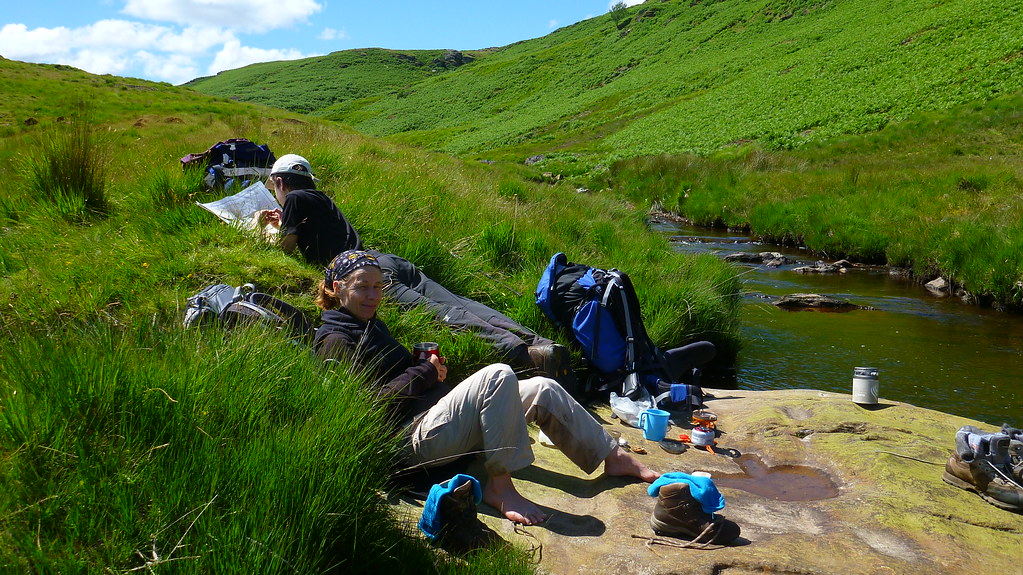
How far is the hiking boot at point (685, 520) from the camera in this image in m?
3.25

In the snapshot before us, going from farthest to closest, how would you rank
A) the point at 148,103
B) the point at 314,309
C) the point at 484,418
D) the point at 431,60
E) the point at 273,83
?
the point at 431,60 < the point at 273,83 < the point at 148,103 < the point at 314,309 < the point at 484,418

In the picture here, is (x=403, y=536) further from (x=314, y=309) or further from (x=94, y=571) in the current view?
(x=314, y=309)

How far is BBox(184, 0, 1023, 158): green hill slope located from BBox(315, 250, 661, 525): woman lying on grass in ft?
87.5

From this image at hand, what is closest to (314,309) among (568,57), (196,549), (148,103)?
(196,549)

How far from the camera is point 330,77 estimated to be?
13012 centimetres

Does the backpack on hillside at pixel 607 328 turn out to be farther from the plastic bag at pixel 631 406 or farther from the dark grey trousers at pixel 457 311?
the dark grey trousers at pixel 457 311

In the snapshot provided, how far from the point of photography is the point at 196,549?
1.91 metres

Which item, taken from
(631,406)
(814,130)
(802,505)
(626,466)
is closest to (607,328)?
(631,406)

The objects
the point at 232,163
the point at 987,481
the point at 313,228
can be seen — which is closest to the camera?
the point at 987,481

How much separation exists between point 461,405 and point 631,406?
7.73 ft

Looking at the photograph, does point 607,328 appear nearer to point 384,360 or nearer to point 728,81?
point 384,360

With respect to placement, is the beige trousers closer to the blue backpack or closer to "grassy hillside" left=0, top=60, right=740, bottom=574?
"grassy hillside" left=0, top=60, right=740, bottom=574

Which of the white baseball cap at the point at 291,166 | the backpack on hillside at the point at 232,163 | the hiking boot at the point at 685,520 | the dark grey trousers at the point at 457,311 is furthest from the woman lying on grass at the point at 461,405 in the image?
the backpack on hillside at the point at 232,163

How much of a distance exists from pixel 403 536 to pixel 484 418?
923 millimetres
